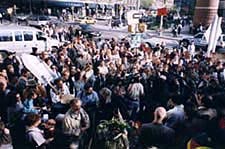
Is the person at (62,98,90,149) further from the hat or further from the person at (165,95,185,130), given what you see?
the hat

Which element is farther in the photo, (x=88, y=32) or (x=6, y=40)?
(x=88, y=32)

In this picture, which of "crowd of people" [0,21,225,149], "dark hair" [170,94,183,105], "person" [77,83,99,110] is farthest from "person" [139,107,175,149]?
"person" [77,83,99,110]

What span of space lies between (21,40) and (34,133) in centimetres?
1509

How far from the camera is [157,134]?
7.01 m

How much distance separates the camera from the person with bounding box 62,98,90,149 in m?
8.01

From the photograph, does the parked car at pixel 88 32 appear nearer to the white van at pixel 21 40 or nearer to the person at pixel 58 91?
the white van at pixel 21 40

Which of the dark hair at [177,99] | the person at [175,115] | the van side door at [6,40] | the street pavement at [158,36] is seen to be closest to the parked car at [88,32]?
the street pavement at [158,36]

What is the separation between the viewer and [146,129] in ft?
23.3

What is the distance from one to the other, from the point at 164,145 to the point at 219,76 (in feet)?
22.8

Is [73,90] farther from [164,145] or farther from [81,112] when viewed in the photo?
[164,145]

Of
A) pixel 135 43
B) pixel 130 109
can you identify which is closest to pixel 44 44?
pixel 135 43

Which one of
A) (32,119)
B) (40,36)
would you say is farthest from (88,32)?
(32,119)

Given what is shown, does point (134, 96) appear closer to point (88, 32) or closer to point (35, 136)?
point (35, 136)

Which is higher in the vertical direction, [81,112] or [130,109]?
[81,112]
